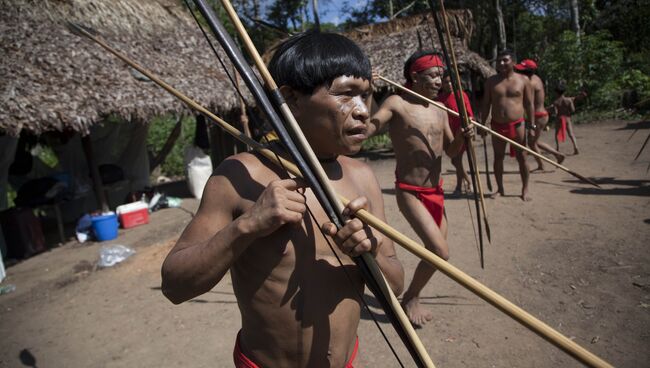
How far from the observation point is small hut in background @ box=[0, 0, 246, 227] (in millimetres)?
5973

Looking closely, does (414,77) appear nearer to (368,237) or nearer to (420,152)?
(420,152)

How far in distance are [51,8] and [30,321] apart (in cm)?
603

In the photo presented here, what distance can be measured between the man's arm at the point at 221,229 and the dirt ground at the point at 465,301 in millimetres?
2027

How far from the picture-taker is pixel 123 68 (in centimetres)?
746

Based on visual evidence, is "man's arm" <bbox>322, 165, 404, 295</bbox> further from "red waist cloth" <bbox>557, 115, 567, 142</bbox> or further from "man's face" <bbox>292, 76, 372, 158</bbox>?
"red waist cloth" <bbox>557, 115, 567, 142</bbox>

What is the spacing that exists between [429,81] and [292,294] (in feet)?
7.65

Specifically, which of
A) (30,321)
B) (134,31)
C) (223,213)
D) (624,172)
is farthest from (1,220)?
(624,172)

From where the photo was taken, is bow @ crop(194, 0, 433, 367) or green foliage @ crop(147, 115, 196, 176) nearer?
bow @ crop(194, 0, 433, 367)

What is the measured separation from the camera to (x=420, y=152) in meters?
3.28

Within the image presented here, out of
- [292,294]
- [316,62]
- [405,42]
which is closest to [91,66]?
[316,62]

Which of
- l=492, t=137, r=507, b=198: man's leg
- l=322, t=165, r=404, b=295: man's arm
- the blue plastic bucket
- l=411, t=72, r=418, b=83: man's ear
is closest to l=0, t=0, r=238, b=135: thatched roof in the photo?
the blue plastic bucket

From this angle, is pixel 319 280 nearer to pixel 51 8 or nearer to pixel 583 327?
pixel 583 327

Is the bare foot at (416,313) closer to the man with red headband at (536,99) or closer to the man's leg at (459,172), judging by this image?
the man's leg at (459,172)

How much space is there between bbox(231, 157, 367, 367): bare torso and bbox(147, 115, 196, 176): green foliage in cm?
1257
